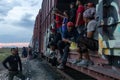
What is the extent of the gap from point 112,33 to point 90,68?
1562 mm

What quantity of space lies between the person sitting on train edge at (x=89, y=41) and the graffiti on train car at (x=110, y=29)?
104 centimetres

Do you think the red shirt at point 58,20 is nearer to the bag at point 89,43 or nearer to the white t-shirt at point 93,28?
the bag at point 89,43

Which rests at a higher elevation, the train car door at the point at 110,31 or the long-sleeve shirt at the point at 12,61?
the train car door at the point at 110,31

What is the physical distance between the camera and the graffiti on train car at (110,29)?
17.6 feet

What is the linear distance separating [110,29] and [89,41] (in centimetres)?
146

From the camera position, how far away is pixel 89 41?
7.11 meters

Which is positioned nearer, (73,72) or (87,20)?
(87,20)

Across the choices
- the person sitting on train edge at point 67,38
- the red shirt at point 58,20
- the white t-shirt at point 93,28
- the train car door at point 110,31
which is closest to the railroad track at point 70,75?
the red shirt at point 58,20

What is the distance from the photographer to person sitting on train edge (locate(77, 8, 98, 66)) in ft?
23.1

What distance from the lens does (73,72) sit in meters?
13.8

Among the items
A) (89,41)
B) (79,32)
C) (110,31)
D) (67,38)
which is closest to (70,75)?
(67,38)

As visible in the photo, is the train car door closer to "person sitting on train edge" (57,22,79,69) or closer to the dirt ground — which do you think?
"person sitting on train edge" (57,22,79,69)

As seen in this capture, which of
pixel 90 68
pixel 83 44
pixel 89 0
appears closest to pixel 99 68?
pixel 90 68

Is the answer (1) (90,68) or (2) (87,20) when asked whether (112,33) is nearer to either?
(1) (90,68)
